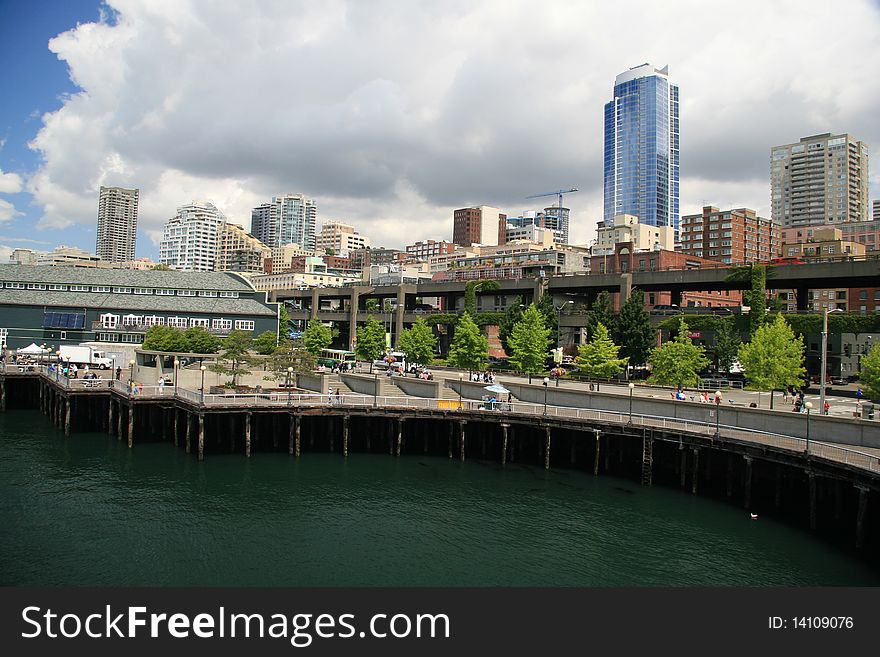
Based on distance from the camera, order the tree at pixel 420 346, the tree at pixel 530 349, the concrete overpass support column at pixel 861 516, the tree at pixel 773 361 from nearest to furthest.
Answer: the concrete overpass support column at pixel 861 516, the tree at pixel 773 361, the tree at pixel 530 349, the tree at pixel 420 346

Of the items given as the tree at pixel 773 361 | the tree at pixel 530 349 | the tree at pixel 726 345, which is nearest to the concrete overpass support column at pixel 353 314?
the tree at pixel 530 349

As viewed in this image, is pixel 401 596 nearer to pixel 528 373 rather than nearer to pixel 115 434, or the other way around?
pixel 115 434

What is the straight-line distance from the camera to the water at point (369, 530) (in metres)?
31.9

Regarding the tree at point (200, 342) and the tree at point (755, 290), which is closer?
the tree at point (755, 290)

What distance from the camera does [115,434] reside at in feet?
216

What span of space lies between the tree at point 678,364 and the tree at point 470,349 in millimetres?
21889

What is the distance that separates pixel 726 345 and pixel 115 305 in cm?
9417

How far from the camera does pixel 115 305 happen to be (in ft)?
364

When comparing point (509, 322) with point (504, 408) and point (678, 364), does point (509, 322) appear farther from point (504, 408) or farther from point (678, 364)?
point (504, 408)

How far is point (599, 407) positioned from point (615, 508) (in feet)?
51.6

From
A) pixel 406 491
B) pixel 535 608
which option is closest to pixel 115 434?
pixel 406 491

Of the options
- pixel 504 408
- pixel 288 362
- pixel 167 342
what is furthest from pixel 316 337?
pixel 504 408

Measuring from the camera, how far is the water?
31.9m

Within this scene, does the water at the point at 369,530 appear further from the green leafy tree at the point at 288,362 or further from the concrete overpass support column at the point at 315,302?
the concrete overpass support column at the point at 315,302
